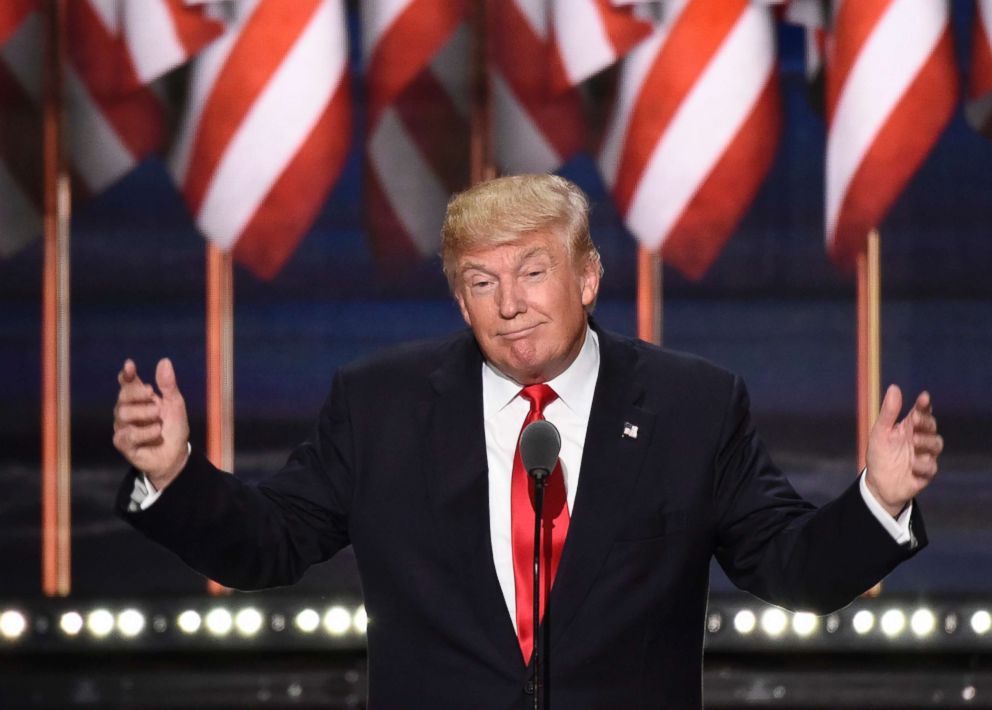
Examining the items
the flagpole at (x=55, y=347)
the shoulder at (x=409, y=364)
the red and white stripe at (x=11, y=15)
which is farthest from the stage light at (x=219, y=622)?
the shoulder at (x=409, y=364)

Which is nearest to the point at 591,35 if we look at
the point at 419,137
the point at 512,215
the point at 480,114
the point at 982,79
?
the point at 480,114

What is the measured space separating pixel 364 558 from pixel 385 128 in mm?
2043

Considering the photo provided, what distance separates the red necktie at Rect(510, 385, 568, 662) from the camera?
5.71 feet

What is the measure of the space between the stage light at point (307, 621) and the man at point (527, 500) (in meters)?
1.73

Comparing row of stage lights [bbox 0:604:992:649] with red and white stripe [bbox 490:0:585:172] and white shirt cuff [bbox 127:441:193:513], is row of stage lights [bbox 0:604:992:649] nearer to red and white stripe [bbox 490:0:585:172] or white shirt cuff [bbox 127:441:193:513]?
red and white stripe [bbox 490:0:585:172]

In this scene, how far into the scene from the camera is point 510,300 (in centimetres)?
177

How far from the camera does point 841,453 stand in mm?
3576

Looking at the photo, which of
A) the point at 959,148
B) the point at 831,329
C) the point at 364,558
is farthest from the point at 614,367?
the point at 959,148

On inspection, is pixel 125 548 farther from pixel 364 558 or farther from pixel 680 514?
pixel 680 514

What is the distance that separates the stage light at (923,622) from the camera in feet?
11.6

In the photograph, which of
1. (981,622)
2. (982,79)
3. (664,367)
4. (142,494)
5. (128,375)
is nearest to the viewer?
(128,375)

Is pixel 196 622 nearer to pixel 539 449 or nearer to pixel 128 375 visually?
pixel 128 375

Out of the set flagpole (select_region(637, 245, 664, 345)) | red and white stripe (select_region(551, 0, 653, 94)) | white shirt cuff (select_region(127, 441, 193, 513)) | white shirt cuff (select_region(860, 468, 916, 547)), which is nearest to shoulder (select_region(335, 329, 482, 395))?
white shirt cuff (select_region(127, 441, 193, 513))

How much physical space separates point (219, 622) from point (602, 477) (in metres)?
2.12
